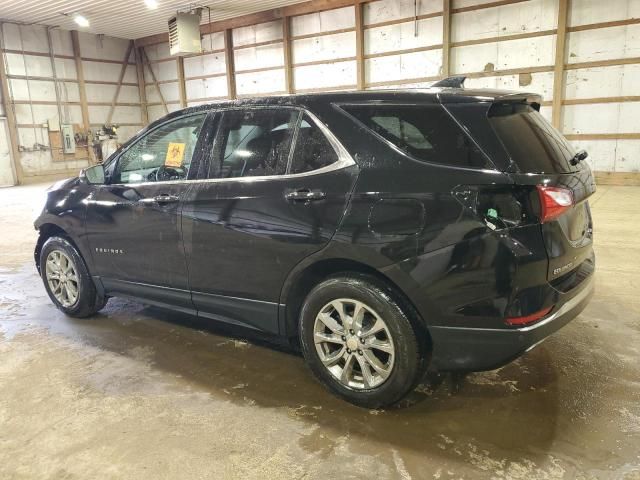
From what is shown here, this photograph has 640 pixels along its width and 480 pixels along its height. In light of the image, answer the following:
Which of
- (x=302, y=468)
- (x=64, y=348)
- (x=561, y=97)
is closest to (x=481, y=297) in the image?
(x=302, y=468)

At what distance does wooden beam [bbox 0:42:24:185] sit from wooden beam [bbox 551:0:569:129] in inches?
566

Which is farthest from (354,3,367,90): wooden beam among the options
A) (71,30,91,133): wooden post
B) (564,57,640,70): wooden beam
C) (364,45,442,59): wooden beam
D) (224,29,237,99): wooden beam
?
(71,30,91,133): wooden post

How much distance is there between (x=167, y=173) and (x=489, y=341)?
2191 millimetres

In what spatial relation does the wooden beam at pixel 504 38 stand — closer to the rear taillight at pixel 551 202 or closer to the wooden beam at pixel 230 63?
the wooden beam at pixel 230 63

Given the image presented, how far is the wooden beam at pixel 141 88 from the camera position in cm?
1733

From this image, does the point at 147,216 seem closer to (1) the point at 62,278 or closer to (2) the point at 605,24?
(1) the point at 62,278

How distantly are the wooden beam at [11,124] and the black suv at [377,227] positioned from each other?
13891 millimetres

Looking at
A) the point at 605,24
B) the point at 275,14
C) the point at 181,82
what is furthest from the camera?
the point at 181,82

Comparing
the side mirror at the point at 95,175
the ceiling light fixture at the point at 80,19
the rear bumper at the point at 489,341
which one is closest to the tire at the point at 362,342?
the rear bumper at the point at 489,341

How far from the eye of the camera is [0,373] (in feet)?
9.85

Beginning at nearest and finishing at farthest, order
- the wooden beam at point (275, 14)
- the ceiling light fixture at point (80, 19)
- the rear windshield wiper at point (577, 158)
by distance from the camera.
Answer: the rear windshield wiper at point (577, 158)
the wooden beam at point (275, 14)
the ceiling light fixture at point (80, 19)

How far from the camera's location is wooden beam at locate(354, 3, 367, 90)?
11942 millimetres

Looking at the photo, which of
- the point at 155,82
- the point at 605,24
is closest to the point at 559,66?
the point at 605,24

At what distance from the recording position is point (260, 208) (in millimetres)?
2613
